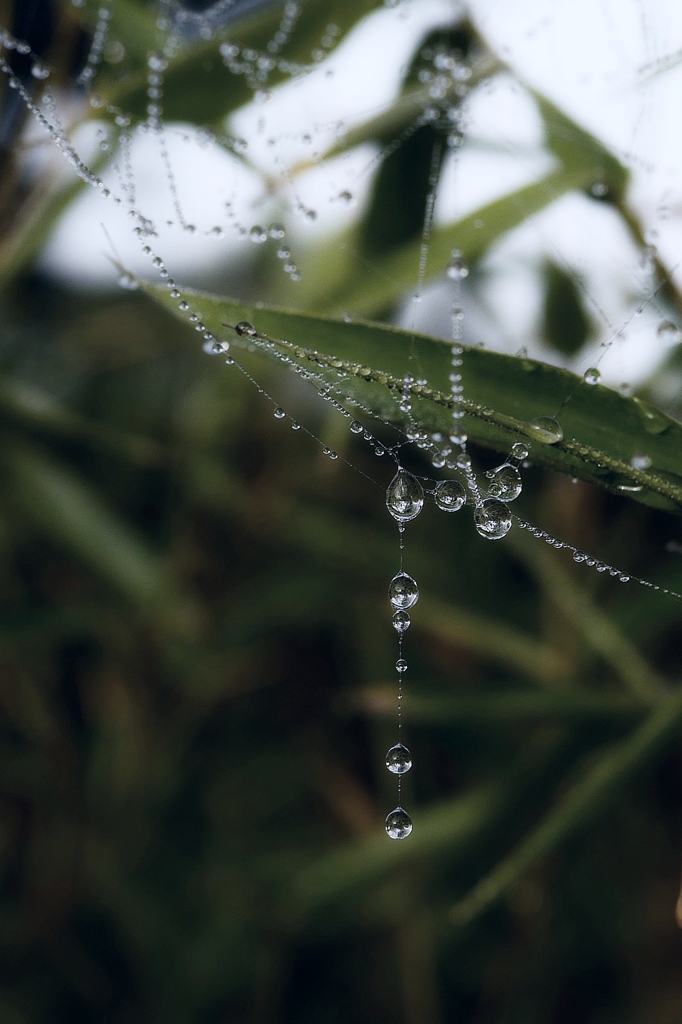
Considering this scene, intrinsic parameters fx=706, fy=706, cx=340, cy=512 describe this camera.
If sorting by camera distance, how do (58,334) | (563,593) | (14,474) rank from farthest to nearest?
(58,334) < (14,474) < (563,593)

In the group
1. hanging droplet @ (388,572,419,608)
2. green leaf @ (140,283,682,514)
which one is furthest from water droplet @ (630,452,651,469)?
hanging droplet @ (388,572,419,608)

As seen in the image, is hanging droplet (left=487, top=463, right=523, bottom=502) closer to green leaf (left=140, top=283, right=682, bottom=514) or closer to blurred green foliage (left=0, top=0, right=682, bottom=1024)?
green leaf (left=140, top=283, right=682, bottom=514)

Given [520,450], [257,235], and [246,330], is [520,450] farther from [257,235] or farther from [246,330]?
[257,235]

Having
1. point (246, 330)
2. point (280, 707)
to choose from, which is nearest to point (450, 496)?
point (246, 330)

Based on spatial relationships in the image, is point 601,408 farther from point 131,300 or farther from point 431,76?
point 131,300

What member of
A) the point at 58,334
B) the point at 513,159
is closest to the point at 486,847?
the point at 513,159

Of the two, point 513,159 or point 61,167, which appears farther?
point 61,167
